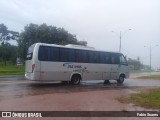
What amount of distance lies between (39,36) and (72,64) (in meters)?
32.1

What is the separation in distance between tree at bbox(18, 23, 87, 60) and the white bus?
28.6m

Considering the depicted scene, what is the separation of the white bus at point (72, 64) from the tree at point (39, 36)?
94.0ft

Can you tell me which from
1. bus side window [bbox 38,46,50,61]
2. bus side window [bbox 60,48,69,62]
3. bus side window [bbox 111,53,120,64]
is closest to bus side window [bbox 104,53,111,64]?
bus side window [bbox 111,53,120,64]

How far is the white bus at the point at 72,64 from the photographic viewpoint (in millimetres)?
17573

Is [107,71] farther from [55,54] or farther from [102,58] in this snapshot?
[55,54]

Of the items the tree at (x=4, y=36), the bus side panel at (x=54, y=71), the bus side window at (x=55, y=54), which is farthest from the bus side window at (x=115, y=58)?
the tree at (x=4, y=36)

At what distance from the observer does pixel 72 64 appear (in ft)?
64.0

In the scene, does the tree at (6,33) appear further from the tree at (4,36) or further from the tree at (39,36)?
the tree at (39,36)

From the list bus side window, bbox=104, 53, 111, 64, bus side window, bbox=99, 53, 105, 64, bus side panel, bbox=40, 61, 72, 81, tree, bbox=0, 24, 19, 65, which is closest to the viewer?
bus side panel, bbox=40, 61, 72, 81

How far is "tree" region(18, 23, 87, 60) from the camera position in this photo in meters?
50.5

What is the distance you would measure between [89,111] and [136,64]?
391 ft

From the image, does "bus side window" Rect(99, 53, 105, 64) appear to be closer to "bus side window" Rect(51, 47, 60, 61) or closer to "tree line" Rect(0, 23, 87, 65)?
"bus side window" Rect(51, 47, 60, 61)

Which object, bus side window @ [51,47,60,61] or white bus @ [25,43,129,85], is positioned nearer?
white bus @ [25,43,129,85]

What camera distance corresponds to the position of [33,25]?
171 ft
